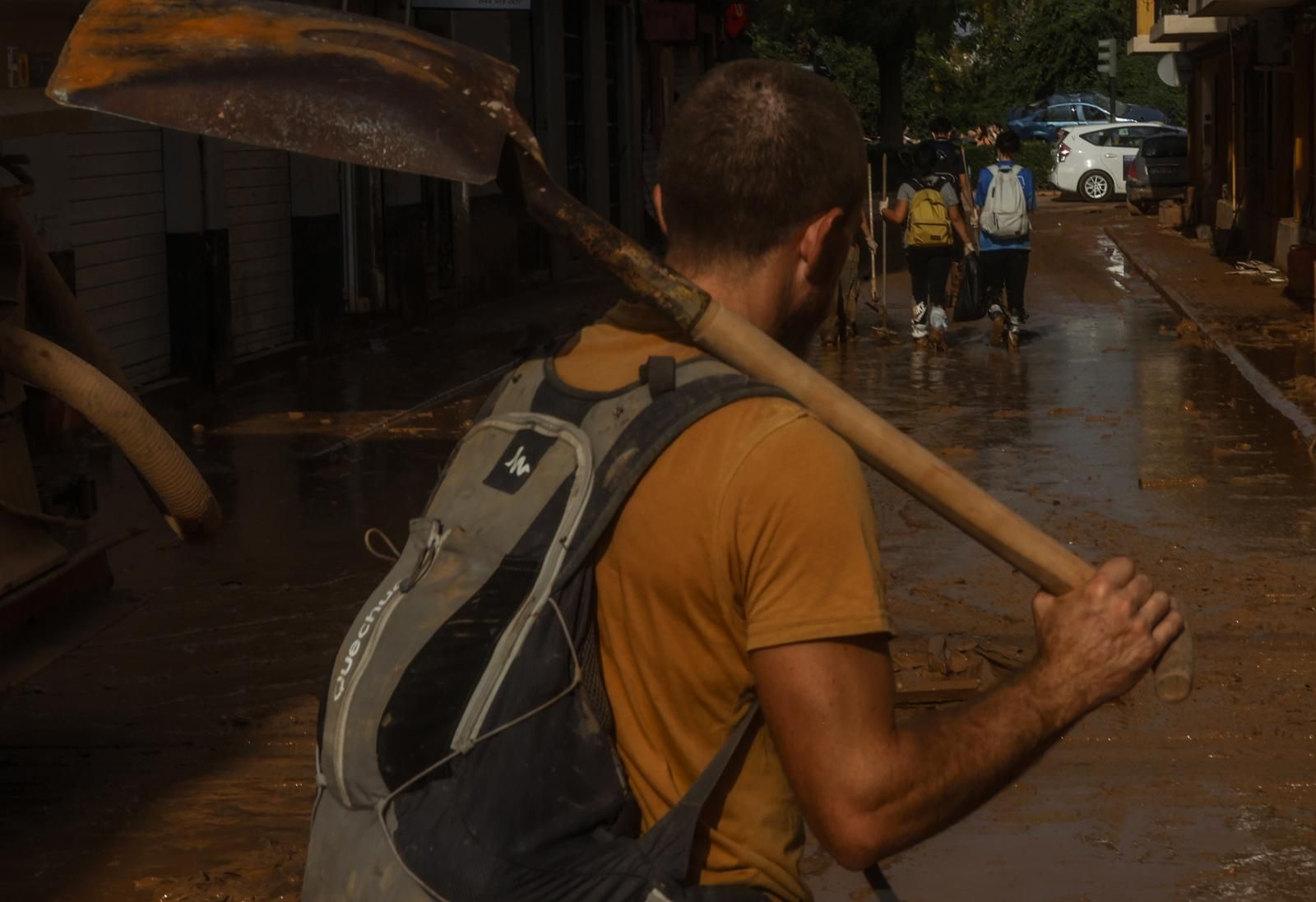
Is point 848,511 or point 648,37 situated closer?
point 848,511

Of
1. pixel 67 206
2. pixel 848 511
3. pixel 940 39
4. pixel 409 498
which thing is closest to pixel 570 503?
pixel 848 511

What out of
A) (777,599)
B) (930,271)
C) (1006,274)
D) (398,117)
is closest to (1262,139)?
(1006,274)

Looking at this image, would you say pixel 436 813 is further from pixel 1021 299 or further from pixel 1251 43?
pixel 1251 43

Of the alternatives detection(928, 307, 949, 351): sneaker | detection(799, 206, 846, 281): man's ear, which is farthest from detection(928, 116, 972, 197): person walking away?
detection(799, 206, 846, 281): man's ear

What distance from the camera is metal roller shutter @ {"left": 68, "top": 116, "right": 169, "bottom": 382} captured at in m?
14.0

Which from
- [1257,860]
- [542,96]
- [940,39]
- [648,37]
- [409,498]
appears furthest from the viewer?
[940,39]

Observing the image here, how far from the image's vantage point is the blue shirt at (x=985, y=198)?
55.1 ft

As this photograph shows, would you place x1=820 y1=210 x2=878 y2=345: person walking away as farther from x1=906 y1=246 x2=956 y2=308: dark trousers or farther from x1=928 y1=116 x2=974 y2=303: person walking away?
x1=928 y1=116 x2=974 y2=303: person walking away

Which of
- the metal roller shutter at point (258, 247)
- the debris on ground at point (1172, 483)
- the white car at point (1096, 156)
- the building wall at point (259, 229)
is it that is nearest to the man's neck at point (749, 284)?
the building wall at point (259, 229)

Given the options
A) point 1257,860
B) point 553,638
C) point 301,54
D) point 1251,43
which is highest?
point 1251,43

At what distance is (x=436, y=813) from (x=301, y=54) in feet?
2.86

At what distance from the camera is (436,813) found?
7.35ft

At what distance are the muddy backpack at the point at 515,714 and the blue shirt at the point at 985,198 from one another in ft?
48.5

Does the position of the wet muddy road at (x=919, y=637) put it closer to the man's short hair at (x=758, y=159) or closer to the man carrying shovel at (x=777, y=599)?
the man carrying shovel at (x=777, y=599)
